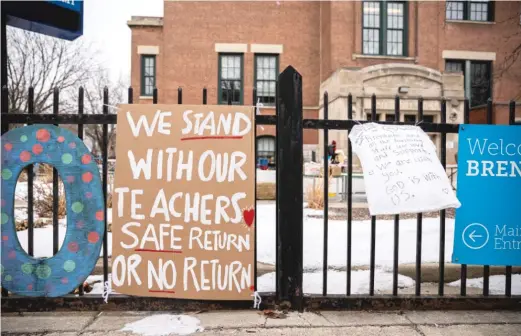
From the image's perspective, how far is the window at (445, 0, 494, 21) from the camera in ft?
63.5

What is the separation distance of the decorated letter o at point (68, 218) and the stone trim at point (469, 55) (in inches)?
770

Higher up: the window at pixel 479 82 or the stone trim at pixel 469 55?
the stone trim at pixel 469 55

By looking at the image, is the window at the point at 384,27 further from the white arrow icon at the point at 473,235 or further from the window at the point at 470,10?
the white arrow icon at the point at 473,235

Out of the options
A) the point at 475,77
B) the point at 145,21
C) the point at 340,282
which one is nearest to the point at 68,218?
the point at 340,282

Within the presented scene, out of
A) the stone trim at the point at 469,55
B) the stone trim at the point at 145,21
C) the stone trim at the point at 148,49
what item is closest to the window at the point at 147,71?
the stone trim at the point at 148,49

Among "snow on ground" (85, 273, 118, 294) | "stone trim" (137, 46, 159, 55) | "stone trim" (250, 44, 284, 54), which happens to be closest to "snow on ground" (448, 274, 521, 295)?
"snow on ground" (85, 273, 118, 294)

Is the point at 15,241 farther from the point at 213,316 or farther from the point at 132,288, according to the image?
the point at 213,316

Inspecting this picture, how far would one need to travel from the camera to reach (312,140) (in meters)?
19.1

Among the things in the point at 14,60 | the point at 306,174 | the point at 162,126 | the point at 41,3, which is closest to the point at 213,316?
the point at 162,126

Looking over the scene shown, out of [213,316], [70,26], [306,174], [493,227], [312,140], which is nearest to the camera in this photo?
[213,316]

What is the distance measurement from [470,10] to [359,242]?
18552mm

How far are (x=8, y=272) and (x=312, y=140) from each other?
662 inches

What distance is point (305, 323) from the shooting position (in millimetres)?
2846

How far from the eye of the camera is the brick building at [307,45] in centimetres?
1830
